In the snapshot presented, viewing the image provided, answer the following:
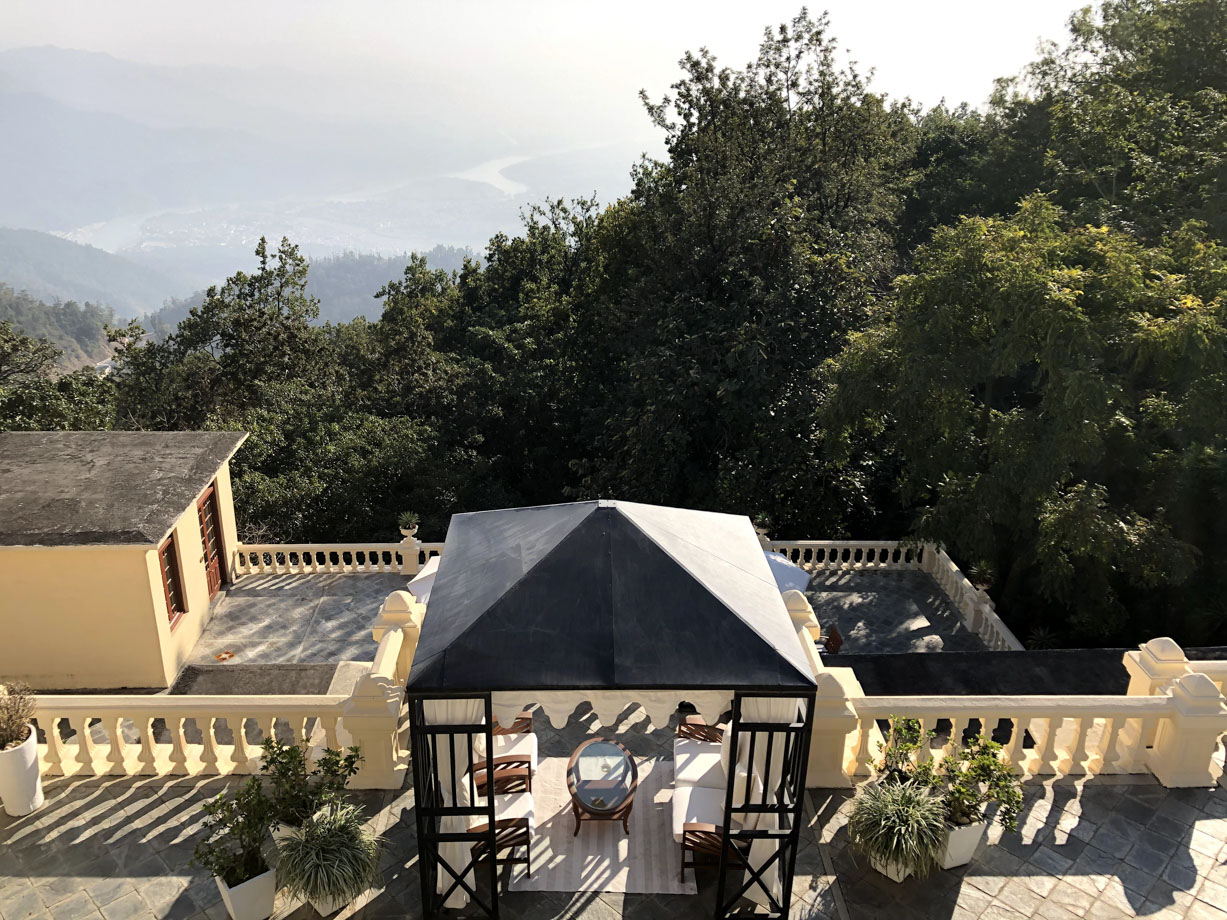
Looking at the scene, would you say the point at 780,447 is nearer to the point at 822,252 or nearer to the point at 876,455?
the point at 876,455

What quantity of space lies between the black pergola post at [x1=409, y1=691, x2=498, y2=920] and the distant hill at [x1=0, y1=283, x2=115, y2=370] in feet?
552

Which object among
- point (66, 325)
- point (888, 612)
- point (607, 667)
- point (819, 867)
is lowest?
point (66, 325)

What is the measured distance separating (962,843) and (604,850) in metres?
3.11

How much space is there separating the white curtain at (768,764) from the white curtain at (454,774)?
2029 mm

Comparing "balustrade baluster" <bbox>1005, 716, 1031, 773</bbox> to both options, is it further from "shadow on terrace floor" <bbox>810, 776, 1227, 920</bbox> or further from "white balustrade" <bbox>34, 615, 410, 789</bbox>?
"white balustrade" <bbox>34, 615, 410, 789</bbox>

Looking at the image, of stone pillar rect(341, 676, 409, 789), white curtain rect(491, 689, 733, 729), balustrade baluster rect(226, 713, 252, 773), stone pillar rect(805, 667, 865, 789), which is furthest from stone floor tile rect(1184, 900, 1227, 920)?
balustrade baluster rect(226, 713, 252, 773)

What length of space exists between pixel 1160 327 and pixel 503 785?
12.4m

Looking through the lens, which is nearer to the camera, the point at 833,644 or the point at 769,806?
the point at 769,806

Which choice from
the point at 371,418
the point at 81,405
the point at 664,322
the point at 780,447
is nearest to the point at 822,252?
the point at 664,322

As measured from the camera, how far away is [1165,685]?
8.49 metres

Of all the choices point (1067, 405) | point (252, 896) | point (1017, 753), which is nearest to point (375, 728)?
point (252, 896)

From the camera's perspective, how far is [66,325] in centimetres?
16262

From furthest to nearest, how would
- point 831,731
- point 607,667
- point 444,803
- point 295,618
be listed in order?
point 295,618, point 831,731, point 444,803, point 607,667

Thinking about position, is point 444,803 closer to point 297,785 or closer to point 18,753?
point 297,785
